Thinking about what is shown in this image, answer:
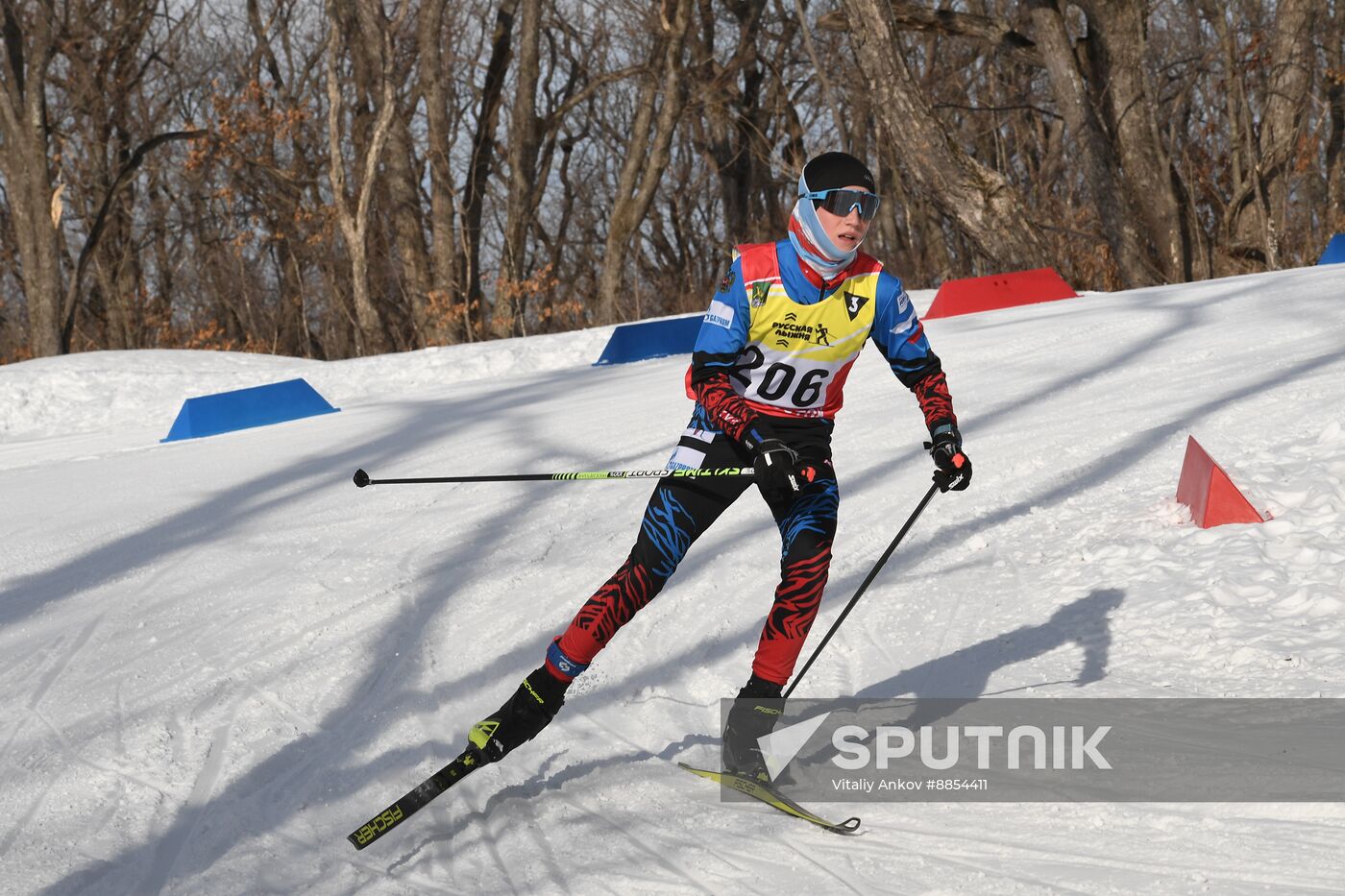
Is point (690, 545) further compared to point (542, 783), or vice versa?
point (542, 783)

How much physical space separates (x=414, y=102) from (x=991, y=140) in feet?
49.4

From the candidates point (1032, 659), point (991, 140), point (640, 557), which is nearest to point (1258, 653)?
point (1032, 659)

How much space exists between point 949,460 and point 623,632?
7.48ft

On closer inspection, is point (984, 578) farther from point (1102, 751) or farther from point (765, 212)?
point (765, 212)

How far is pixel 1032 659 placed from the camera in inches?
191

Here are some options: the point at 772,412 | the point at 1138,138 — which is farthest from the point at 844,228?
the point at 1138,138

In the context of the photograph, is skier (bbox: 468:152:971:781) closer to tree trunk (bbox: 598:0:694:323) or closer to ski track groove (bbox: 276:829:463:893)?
ski track groove (bbox: 276:829:463:893)

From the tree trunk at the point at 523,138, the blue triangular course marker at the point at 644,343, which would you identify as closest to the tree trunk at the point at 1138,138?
the blue triangular course marker at the point at 644,343

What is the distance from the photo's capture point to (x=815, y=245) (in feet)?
12.1

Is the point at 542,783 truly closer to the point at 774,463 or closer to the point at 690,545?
the point at 690,545

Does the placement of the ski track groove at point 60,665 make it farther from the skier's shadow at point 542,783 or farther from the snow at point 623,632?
the skier's shadow at point 542,783

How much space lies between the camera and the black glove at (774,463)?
3447 mm

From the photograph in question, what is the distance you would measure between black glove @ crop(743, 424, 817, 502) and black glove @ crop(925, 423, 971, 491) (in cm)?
47

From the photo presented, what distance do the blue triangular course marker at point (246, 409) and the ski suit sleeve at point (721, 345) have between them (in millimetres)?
7991
